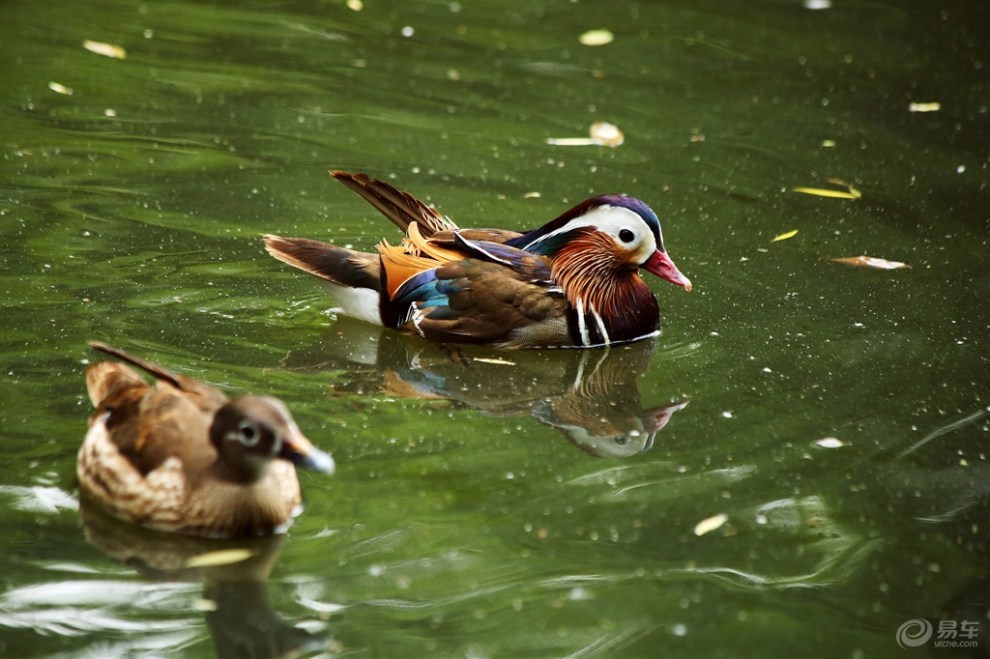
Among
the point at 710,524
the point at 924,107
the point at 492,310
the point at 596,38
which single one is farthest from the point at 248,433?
the point at 596,38

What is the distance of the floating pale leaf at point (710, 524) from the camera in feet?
16.2

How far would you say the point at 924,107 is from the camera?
10.1m

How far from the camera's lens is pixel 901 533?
16.6 ft

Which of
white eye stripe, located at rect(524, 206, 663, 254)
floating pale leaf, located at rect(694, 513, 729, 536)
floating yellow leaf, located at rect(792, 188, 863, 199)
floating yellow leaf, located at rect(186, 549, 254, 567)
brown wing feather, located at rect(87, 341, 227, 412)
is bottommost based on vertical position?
floating yellow leaf, located at rect(792, 188, 863, 199)

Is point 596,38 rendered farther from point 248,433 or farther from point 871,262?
point 248,433

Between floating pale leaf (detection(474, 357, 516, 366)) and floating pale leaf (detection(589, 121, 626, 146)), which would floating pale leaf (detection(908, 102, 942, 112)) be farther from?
floating pale leaf (detection(474, 357, 516, 366))

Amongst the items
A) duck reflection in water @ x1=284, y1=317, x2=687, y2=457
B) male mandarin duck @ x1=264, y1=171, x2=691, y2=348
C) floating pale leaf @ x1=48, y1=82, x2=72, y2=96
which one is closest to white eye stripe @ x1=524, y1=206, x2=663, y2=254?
male mandarin duck @ x1=264, y1=171, x2=691, y2=348

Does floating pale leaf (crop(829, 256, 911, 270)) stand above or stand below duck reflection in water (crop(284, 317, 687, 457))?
below

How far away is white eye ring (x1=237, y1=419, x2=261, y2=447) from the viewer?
178 inches

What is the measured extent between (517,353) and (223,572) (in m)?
2.35

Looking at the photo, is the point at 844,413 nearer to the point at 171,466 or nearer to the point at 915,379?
the point at 915,379

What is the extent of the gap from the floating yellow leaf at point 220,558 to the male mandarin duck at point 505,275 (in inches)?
81.0

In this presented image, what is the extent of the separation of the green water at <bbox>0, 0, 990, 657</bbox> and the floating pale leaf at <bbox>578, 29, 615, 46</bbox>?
0.42 ft

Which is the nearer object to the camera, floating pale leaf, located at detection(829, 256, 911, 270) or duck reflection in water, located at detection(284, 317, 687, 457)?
duck reflection in water, located at detection(284, 317, 687, 457)
